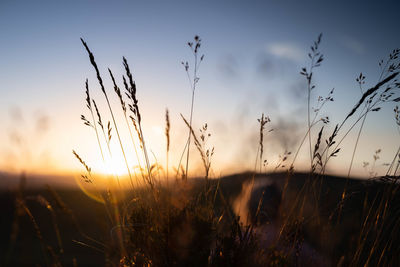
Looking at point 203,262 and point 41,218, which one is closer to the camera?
point 203,262

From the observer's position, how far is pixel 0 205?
7.80m

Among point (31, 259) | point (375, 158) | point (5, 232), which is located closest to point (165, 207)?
point (375, 158)

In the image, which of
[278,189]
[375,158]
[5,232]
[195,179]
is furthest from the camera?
[5,232]

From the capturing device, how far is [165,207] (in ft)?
4.37

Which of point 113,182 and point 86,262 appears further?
point 86,262

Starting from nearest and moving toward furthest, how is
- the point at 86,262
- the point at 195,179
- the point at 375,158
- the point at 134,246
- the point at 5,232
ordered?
the point at 134,246, the point at 195,179, the point at 375,158, the point at 86,262, the point at 5,232

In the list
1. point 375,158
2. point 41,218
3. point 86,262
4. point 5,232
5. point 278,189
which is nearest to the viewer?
point 375,158

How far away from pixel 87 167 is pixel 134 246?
0.52 metres

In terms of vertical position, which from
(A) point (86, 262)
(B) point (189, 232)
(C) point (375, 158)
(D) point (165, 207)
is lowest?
(A) point (86, 262)

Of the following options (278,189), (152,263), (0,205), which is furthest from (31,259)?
(152,263)

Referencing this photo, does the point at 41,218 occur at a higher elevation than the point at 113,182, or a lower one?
lower

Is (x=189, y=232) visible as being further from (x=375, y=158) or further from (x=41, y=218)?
(x=41, y=218)

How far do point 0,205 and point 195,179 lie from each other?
27.5ft

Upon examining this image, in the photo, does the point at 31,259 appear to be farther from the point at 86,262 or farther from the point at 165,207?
the point at 165,207
